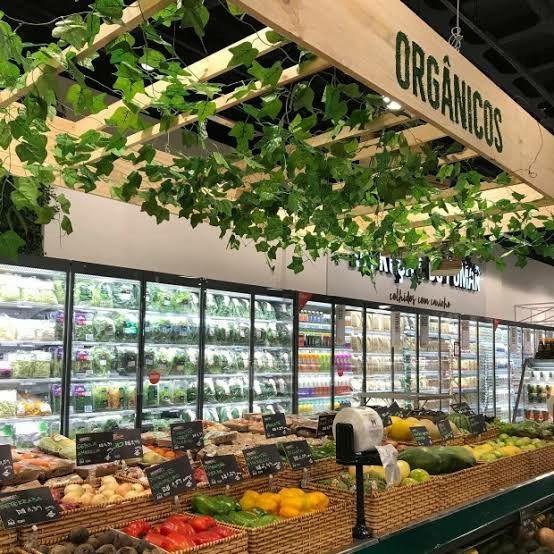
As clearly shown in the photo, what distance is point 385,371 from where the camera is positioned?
8.29 metres

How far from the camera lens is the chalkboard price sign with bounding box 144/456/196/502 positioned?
2367 mm

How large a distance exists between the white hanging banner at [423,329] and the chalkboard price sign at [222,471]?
6.31 meters

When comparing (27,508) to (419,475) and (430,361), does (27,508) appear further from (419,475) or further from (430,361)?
(430,361)

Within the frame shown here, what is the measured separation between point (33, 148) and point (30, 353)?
3039 millimetres

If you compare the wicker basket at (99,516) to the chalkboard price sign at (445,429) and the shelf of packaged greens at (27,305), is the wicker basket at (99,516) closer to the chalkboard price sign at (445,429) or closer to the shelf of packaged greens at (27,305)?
the chalkboard price sign at (445,429)

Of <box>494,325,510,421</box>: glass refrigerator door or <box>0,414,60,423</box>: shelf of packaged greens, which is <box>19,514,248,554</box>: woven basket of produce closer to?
<box>0,414,60,423</box>: shelf of packaged greens

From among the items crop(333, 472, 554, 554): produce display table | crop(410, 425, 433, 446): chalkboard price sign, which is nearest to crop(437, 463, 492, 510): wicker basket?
crop(333, 472, 554, 554): produce display table

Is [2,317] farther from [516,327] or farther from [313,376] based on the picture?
[516,327]

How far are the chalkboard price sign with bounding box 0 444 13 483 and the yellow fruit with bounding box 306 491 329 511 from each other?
1249 millimetres

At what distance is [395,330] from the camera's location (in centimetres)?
820

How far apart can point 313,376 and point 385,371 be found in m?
1.42

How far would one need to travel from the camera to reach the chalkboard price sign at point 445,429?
3747 mm

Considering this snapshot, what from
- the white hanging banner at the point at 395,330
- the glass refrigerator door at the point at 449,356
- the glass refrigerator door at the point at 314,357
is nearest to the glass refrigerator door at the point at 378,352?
the white hanging banner at the point at 395,330

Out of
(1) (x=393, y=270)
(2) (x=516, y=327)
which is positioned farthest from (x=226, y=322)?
(2) (x=516, y=327)
